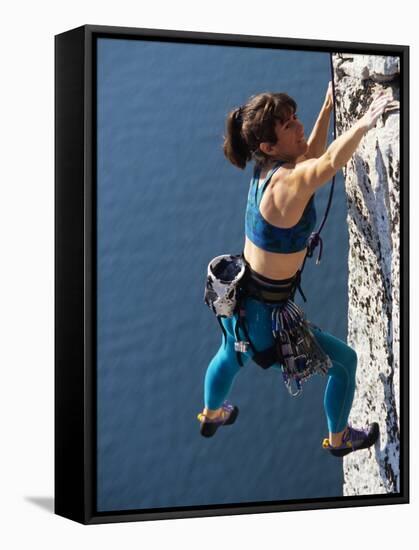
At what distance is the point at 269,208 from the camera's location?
22.0ft

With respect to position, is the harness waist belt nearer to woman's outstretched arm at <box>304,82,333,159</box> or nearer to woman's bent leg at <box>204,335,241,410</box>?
woman's bent leg at <box>204,335,241,410</box>

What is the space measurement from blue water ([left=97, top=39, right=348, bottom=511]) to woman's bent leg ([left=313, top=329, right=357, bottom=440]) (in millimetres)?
114

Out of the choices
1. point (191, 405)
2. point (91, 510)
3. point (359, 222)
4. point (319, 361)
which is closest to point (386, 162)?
point (359, 222)

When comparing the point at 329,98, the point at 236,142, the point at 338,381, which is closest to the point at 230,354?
the point at 338,381

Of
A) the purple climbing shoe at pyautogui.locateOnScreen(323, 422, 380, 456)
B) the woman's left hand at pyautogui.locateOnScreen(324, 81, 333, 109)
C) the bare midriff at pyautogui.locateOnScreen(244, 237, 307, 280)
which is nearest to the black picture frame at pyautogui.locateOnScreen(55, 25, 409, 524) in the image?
the woman's left hand at pyautogui.locateOnScreen(324, 81, 333, 109)

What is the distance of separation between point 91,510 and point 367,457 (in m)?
1.45

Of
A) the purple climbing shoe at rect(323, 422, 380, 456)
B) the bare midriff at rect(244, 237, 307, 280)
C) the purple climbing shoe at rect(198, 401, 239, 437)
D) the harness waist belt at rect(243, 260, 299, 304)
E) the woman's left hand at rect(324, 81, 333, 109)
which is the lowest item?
the purple climbing shoe at rect(323, 422, 380, 456)

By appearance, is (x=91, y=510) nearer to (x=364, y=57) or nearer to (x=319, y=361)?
(x=319, y=361)

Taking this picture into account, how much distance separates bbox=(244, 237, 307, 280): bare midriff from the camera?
6.73 metres

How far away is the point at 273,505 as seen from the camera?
22.5 ft

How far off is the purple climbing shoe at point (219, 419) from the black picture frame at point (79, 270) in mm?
350

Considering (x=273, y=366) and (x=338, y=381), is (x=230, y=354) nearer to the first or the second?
(x=273, y=366)

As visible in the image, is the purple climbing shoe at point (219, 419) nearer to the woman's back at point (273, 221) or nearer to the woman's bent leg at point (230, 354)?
the woman's bent leg at point (230, 354)

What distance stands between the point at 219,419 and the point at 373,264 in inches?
42.6
